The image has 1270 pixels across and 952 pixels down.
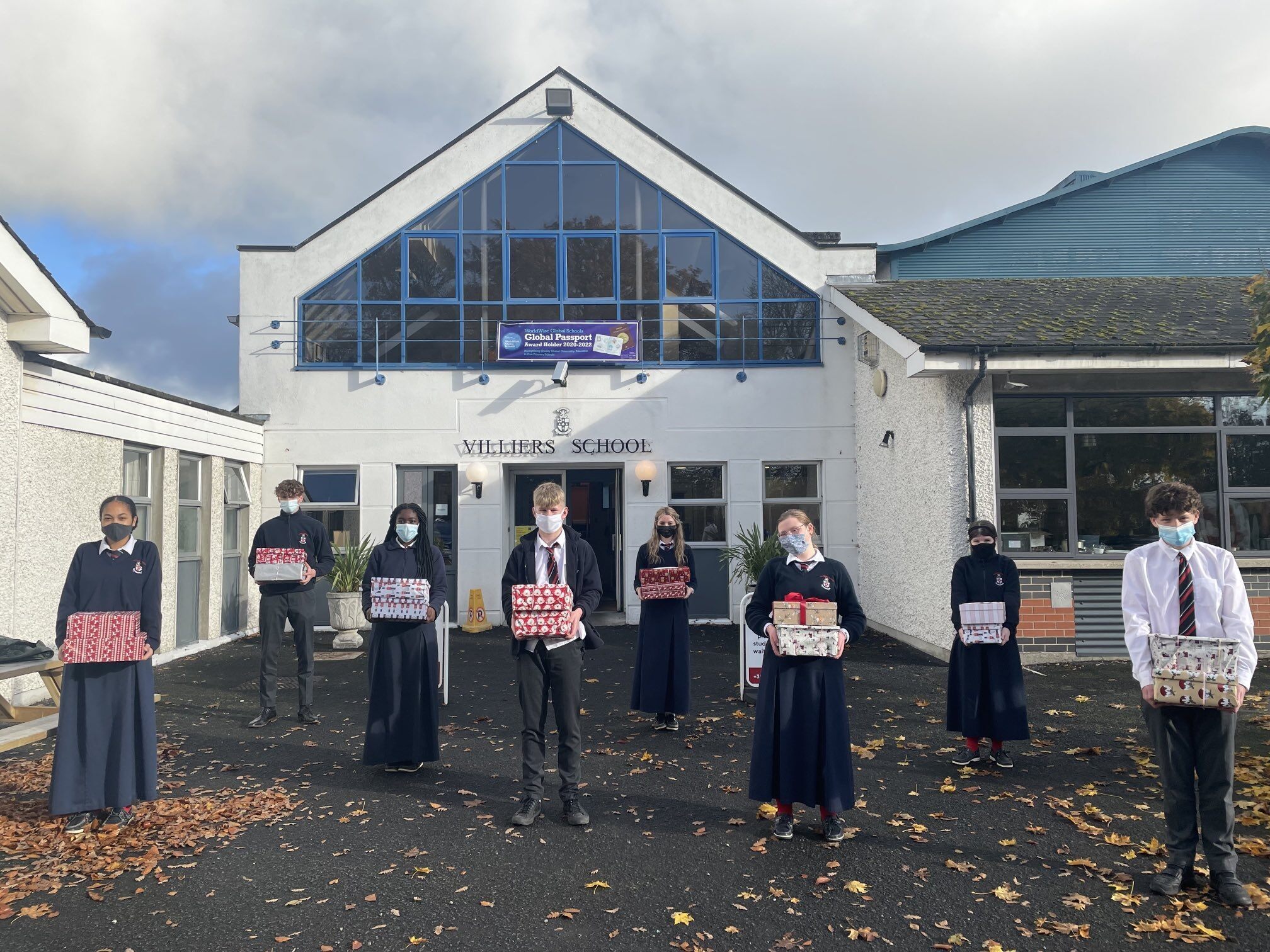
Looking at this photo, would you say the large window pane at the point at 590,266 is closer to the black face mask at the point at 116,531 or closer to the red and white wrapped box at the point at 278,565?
the red and white wrapped box at the point at 278,565

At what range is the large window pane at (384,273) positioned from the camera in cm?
1502

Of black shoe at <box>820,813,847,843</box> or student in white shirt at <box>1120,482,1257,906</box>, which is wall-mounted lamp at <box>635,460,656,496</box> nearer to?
black shoe at <box>820,813,847,843</box>

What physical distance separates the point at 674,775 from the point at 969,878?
2.34m

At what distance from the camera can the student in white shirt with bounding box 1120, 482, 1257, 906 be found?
420 cm

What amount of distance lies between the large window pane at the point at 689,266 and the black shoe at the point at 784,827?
11115 mm

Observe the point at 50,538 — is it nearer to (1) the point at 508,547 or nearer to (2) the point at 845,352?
(1) the point at 508,547

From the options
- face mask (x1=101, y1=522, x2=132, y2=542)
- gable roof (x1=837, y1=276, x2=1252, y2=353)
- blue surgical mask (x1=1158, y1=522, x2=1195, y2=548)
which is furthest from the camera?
gable roof (x1=837, y1=276, x2=1252, y2=353)

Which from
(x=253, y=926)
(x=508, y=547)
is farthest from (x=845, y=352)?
(x=253, y=926)

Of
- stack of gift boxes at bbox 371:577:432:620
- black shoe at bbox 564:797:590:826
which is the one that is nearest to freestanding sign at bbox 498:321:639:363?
stack of gift boxes at bbox 371:577:432:620

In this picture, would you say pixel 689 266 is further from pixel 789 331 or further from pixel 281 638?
pixel 281 638

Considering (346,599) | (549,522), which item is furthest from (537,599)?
(346,599)

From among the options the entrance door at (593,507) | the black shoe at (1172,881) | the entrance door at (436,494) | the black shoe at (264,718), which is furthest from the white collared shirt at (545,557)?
the entrance door at (593,507)

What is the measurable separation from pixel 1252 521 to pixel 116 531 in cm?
1190

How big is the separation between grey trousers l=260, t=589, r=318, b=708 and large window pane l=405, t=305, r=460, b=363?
717 cm
